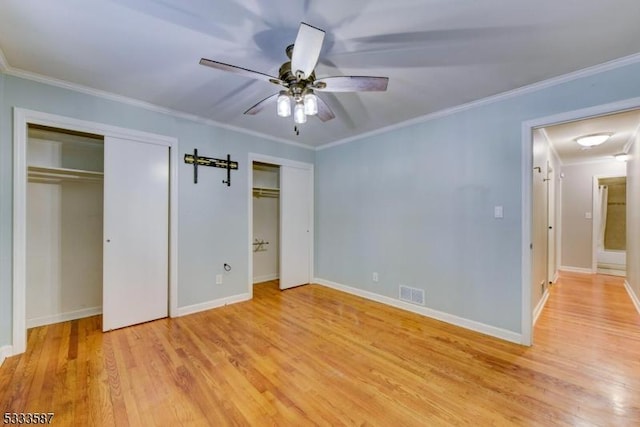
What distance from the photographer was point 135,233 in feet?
9.58

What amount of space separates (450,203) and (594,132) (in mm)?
2402

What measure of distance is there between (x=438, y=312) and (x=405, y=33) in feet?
9.13

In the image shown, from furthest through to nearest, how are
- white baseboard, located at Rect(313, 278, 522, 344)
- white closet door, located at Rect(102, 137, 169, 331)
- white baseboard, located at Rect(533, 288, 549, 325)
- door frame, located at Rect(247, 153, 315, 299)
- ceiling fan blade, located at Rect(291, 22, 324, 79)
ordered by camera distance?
door frame, located at Rect(247, 153, 315, 299), white baseboard, located at Rect(533, 288, 549, 325), white closet door, located at Rect(102, 137, 169, 331), white baseboard, located at Rect(313, 278, 522, 344), ceiling fan blade, located at Rect(291, 22, 324, 79)

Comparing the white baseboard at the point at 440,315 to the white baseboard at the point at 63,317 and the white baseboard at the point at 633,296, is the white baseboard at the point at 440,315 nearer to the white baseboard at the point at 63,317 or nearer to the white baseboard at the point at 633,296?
the white baseboard at the point at 633,296

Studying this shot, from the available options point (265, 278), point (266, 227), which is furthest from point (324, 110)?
point (265, 278)

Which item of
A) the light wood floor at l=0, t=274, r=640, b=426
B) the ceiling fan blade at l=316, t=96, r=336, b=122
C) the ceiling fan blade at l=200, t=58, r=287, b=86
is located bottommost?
the light wood floor at l=0, t=274, r=640, b=426

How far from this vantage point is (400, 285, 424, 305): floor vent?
3285 mm

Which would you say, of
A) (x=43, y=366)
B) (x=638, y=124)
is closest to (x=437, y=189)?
(x=638, y=124)

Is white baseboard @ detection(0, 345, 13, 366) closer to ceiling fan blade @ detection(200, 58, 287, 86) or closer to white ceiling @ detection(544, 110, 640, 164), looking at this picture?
ceiling fan blade @ detection(200, 58, 287, 86)

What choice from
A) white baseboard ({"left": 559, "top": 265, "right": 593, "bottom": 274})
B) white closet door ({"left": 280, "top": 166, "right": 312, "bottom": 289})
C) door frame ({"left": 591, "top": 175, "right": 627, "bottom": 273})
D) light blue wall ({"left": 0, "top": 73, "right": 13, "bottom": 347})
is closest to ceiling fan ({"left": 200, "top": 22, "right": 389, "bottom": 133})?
light blue wall ({"left": 0, "top": 73, "right": 13, "bottom": 347})

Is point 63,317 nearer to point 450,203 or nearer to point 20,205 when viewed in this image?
point 20,205

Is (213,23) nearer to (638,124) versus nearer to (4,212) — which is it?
(4,212)

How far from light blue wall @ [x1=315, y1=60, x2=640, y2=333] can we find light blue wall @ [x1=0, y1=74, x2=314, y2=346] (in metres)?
1.45

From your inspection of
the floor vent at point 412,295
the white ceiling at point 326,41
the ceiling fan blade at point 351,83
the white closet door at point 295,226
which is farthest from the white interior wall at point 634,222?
the white closet door at point 295,226
